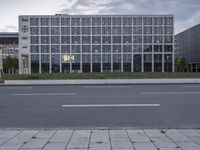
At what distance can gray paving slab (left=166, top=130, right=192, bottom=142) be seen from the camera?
19.4 ft

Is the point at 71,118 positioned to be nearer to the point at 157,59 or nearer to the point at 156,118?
the point at 156,118

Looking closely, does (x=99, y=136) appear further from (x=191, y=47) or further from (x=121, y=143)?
(x=191, y=47)

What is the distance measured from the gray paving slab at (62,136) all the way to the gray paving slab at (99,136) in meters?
0.57

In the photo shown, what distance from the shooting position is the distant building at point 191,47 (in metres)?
98.6

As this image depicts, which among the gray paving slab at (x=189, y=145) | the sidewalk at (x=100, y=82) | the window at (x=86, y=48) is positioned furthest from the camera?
the window at (x=86, y=48)

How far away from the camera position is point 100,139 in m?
6.05

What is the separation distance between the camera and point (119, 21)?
8412 centimetres

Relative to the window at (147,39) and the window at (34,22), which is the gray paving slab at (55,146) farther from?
the window at (34,22)

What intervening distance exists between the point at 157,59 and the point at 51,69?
34368mm

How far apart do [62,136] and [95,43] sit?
78866 millimetres

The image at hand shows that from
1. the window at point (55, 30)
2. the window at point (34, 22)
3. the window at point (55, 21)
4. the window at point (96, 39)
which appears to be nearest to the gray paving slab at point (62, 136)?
the window at point (96, 39)

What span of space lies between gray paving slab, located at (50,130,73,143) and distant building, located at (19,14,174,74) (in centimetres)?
7706

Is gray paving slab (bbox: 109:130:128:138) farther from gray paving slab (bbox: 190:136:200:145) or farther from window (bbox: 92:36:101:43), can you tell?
window (bbox: 92:36:101:43)

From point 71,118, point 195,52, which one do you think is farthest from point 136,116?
point 195,52
